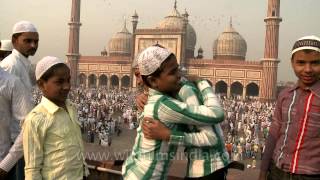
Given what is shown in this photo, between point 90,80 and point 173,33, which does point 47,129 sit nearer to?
point 173,33

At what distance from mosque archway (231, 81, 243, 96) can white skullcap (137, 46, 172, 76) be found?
111 ft

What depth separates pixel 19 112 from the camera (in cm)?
220

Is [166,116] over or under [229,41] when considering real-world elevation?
under

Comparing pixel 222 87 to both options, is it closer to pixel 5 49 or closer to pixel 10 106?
pixel 5 49

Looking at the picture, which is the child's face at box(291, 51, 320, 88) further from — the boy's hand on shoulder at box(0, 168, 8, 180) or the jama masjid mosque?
the jama masjid mosque

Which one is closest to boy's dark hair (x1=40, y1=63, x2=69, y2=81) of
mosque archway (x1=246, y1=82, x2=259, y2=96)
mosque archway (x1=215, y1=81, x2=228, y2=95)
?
mosque archway (x1=246, y1=82, x2=259, y2=96)

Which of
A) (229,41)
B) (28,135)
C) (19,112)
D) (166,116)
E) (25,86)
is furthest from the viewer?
(229,41)

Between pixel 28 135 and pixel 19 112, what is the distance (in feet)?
1.49

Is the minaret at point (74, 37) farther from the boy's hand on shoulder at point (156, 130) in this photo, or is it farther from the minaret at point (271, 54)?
the boy's hand on shoulder at point (156, 130)

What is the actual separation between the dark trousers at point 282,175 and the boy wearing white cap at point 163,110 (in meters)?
0.32

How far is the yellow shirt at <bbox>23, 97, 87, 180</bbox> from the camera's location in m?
1.78

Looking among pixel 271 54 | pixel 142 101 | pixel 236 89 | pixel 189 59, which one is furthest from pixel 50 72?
pixel 236 89

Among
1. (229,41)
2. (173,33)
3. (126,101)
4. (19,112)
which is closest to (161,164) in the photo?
(19,112)

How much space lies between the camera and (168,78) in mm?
1555
